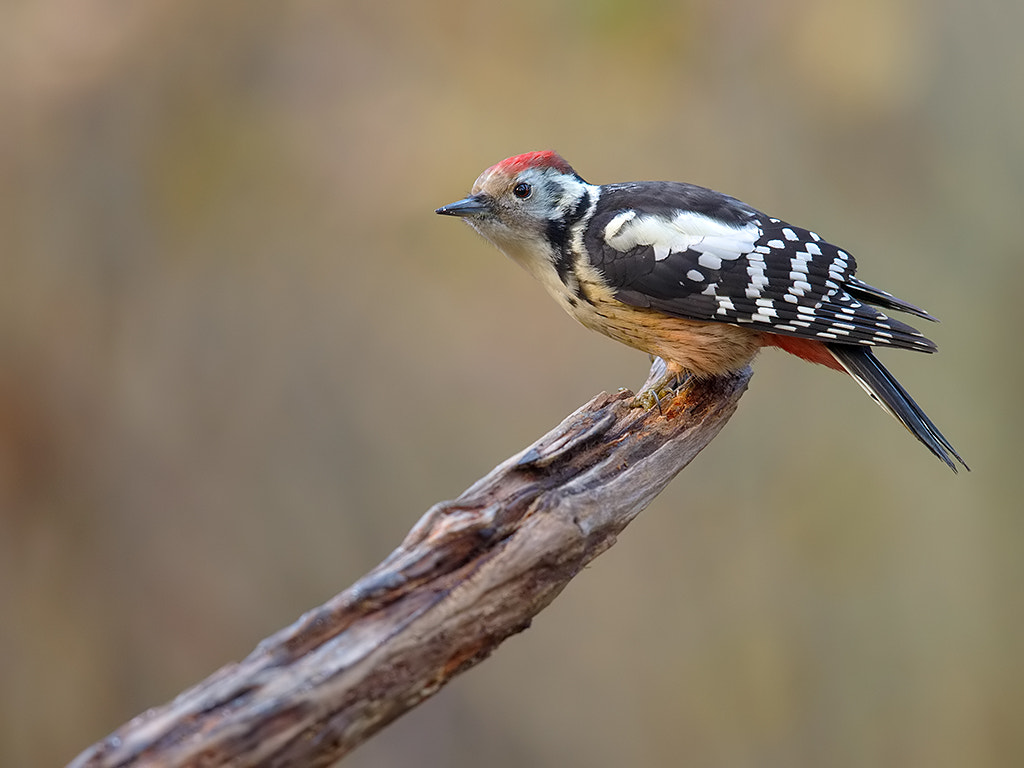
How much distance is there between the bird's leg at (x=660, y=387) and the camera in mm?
2723

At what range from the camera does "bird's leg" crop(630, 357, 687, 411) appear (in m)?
2.72

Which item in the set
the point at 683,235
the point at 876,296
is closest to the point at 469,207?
the point at 683,235

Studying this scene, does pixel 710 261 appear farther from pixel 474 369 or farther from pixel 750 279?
pixel 474 369

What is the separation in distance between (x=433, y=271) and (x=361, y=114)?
2.37 ft

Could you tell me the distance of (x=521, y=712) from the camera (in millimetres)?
4137

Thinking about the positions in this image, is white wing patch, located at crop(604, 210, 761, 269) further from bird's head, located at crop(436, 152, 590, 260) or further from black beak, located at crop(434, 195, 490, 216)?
black beak, located at crop(434, 195, 490, 216)

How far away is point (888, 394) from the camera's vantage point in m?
2.59

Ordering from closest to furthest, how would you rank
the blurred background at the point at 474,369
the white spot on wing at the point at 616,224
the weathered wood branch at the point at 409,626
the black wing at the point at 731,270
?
the weathered wood branch at the point at 409,626 → the black wing at the point at 731,270 → the white spot on wing at the point at 616,224 → the blurred background at the point at 474,369

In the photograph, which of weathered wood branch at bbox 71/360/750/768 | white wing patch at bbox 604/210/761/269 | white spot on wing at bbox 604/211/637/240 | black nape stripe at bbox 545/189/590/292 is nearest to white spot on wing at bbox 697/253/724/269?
white wing patch at bbox 604/210/761/269

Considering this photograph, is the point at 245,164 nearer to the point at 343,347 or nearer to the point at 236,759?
the point at 343,347

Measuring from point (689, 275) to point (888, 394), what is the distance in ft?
1.98

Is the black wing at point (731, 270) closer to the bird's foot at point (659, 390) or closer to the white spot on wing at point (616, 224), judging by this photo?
the white spot on wing at point (616, 224)

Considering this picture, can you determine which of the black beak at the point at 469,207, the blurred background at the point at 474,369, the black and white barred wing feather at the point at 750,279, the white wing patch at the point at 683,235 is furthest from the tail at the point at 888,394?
the blurred background at the point at 474,369

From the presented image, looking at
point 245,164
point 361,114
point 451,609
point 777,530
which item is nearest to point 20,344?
point 245,164
